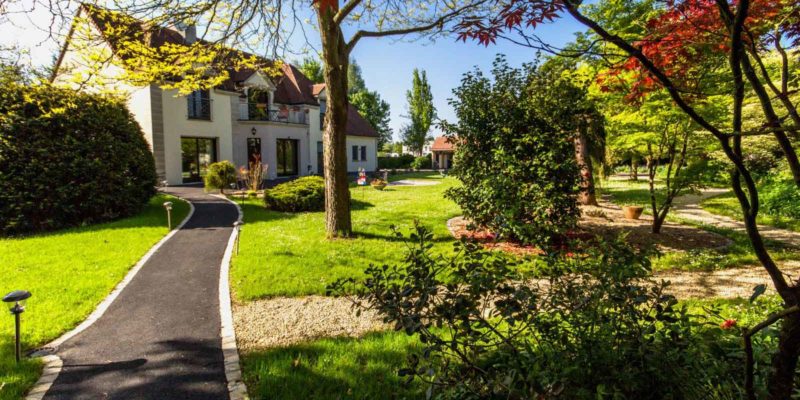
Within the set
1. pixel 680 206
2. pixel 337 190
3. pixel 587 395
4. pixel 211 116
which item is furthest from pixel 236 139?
pixel 587 395

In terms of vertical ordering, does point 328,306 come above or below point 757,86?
below

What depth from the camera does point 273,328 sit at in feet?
16.6

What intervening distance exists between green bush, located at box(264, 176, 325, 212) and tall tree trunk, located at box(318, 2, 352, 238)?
4.84 metres

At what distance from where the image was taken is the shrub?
48344 millimetres

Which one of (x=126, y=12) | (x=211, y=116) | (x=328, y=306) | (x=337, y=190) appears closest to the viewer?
(x=328, y=306)

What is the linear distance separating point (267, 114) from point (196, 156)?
5.80 meters

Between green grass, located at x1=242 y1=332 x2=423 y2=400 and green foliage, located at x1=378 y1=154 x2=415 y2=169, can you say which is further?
green foliage, located at x1=378 y1=154 x2=415 y2=169

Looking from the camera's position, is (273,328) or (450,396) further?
(273,328)

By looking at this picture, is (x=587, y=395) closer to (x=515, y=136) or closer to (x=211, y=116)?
(x=515, y=136)

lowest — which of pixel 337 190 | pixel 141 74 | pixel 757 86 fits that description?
pixel 337 190

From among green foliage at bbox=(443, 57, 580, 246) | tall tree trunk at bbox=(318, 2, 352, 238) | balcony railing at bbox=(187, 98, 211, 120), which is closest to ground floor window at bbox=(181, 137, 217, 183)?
balcony railing at bbox=(187, 98, 211, 120)

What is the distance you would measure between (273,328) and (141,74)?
6.19 metres

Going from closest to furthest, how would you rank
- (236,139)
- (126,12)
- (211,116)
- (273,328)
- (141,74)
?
(273,328) < (126,12) < (141,74) < (211,116) < (236,139)

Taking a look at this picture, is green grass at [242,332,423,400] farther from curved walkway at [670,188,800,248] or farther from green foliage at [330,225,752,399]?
curved walkway at [670,188,800,248]
